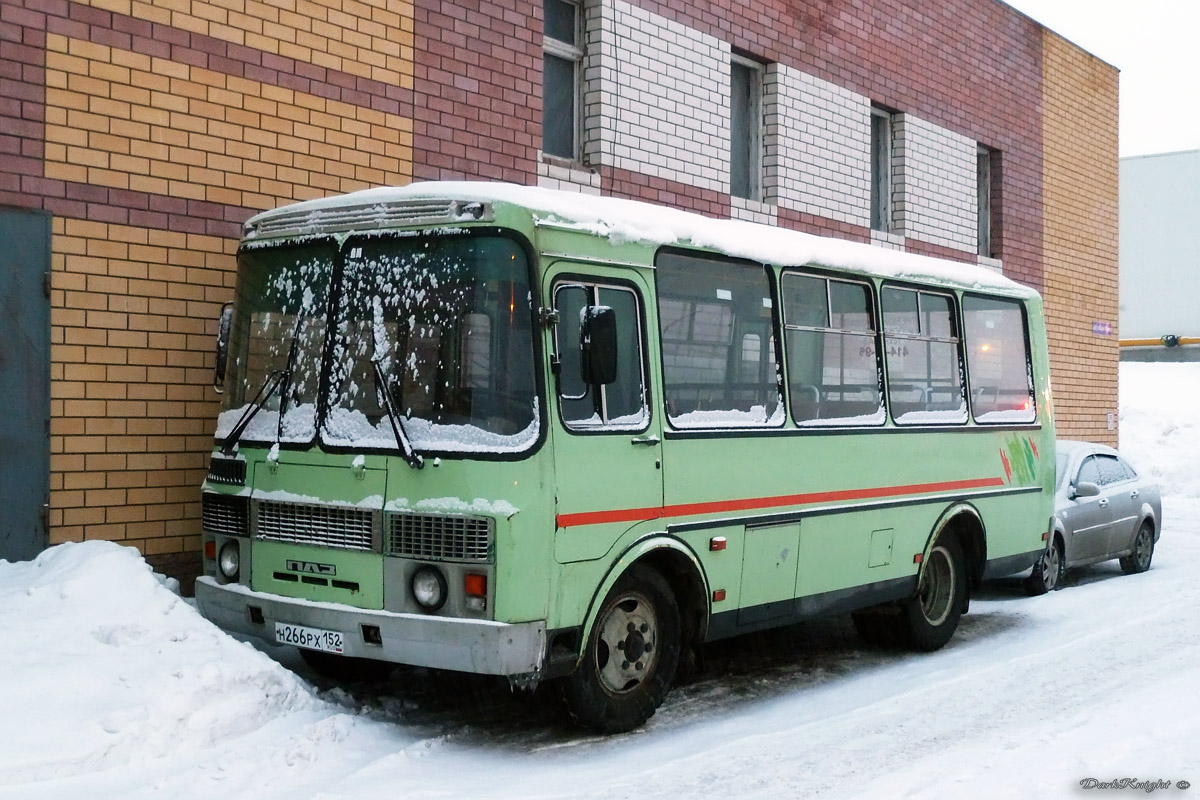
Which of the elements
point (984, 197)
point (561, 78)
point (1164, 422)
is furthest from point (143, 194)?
point (1164, 422)

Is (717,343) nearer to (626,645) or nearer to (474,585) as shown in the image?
(626,645)

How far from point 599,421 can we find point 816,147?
9.61 meters

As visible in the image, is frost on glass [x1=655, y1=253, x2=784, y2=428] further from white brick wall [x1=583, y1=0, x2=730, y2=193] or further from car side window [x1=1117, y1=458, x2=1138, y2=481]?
car side window [x1=1117, y1=458, x2=1138, y2=481]

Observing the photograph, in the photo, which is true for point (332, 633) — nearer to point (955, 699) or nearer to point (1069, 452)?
point (955, 699)

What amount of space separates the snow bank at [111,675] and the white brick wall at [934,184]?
40.1ft

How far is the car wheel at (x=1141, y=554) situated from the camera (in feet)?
46.6

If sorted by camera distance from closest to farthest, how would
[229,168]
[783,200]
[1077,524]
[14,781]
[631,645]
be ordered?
1. [14,781]
2. [631,645]
3. [229,168]
4. [1077,524]
5. [783,200]

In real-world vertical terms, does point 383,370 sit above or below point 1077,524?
above

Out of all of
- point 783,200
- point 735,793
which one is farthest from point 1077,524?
point 735,793

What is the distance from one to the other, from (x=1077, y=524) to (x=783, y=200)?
4765 mm

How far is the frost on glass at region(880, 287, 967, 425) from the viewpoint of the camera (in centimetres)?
941

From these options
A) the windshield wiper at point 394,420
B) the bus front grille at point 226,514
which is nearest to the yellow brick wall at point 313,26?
the bus front grille at point 226,514

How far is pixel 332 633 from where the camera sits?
21.9 feet

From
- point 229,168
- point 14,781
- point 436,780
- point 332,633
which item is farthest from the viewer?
point 229,168
